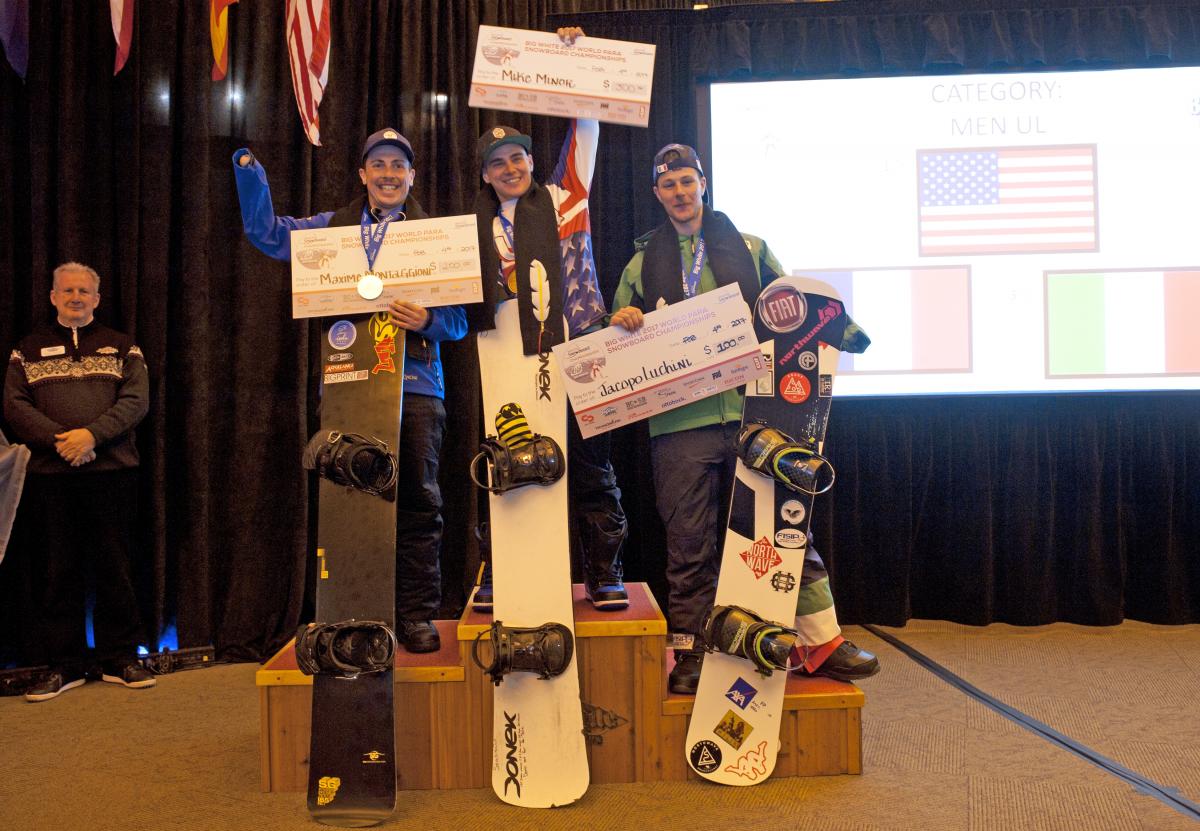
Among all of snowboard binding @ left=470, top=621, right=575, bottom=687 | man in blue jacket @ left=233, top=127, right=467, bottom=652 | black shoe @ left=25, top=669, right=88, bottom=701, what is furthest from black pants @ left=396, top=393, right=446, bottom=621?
black shoe @ left=25, top=669, right=88, bottom=701

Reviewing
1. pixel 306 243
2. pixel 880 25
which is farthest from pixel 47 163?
pixel 880 25

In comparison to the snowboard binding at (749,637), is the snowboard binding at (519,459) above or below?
above

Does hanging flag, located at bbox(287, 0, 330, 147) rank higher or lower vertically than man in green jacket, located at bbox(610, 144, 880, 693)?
higher

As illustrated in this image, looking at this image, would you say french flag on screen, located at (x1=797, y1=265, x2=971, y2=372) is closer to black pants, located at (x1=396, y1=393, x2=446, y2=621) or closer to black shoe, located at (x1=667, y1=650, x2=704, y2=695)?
black shoe, located at (x1=667, y1=650, x2=704, y2=695)

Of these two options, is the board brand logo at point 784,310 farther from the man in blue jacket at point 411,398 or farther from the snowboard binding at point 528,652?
the snowboard binding at point 528,652

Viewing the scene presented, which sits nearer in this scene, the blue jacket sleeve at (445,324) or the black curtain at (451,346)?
the blue jacket sleeve at (445,324)

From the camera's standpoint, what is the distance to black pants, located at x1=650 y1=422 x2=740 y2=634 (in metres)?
2.35

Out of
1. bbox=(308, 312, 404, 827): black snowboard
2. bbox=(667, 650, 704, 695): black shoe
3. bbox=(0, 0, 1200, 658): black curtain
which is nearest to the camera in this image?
bbox=(308, 312, 404, 827): black snowboard

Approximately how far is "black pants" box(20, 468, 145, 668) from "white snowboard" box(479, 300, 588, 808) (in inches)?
66.1

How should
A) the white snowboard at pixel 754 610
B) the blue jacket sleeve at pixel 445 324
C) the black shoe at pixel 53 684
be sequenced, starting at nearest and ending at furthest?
the white snowboard at pixel 754 610 → the blue jacket sleeve at pixel 445 324 → the black shoe at pixel 53 684

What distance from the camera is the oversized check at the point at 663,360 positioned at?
223cm

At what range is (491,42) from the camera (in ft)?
7.89

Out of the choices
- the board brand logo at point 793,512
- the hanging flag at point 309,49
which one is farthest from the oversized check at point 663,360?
the hanging flag at point 309,49

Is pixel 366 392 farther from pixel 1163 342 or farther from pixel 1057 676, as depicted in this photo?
pixel 1163 342
